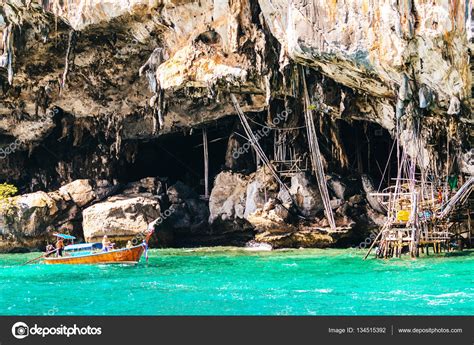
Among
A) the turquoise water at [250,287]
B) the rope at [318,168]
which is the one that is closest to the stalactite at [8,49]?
the turquoise water at [250,287]

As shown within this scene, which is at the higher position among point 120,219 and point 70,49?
point 70,49

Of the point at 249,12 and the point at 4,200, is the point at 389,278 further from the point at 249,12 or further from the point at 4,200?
the point at 4,200

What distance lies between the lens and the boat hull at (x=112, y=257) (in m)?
21.7

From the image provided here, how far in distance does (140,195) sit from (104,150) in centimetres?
337

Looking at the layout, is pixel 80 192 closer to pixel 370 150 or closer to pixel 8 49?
pixel 8 49

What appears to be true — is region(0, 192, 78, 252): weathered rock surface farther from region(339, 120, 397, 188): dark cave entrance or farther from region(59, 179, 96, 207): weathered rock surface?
region(339, 120, 397, 188): dark cave entrance

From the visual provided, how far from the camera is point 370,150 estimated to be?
2984 centimetres

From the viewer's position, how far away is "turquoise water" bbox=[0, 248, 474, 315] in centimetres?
1282

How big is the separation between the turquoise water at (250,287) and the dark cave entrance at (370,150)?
745 centimetres

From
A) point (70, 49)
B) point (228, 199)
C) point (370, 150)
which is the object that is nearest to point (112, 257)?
point (70, 49)

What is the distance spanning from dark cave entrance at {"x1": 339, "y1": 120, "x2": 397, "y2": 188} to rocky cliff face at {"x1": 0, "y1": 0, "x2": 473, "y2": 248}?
0.23 ft

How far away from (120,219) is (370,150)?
Result: 10.6 metres

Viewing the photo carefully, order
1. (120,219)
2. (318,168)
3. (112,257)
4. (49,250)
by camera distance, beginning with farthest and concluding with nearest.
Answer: (120,219)
(318,168)
(49,250)
(112,257)

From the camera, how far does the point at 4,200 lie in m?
28.7
